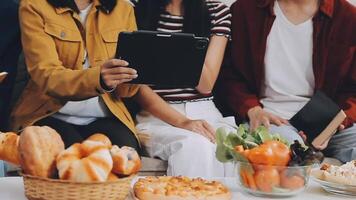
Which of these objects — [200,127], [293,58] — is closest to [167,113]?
[200,127]

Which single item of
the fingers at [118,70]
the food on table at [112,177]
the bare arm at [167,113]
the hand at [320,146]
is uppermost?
the fingers at [118,70]

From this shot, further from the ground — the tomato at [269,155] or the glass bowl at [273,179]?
the tomato at [269,155]

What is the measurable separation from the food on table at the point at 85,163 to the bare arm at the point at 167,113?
86 centimetres

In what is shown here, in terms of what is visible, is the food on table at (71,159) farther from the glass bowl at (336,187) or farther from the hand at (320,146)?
the hand at (320,146)

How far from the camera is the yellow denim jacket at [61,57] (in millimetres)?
1912

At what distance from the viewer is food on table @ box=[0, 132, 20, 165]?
1339mm

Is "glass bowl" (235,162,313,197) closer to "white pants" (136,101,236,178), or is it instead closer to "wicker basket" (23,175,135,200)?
"wicker basket" (23,175,135,200)

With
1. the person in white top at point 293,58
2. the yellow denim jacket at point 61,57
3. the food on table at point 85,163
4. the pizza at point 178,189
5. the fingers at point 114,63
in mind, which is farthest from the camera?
the person in white top at point 293,58

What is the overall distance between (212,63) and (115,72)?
0.53 m

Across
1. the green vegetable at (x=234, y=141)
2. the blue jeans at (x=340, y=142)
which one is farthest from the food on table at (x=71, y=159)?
the blue jeans at (x=340, y=142)

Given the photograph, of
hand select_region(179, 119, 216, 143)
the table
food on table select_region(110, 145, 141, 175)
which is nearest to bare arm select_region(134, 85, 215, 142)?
hand select_region(179, 119, 216, 143)

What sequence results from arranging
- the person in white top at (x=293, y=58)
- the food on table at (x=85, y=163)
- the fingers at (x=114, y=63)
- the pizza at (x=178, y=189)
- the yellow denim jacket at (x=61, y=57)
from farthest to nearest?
the person in white top at (x=293, y=58)
the yellow denim jacket at (x=61, y=57)
the fingers at (x=114, y=63)
the pizza at (x=178, y=189)
the food on table at (x=85, y=163)

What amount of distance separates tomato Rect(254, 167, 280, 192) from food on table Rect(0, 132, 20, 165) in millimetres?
517

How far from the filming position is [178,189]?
134 cm
